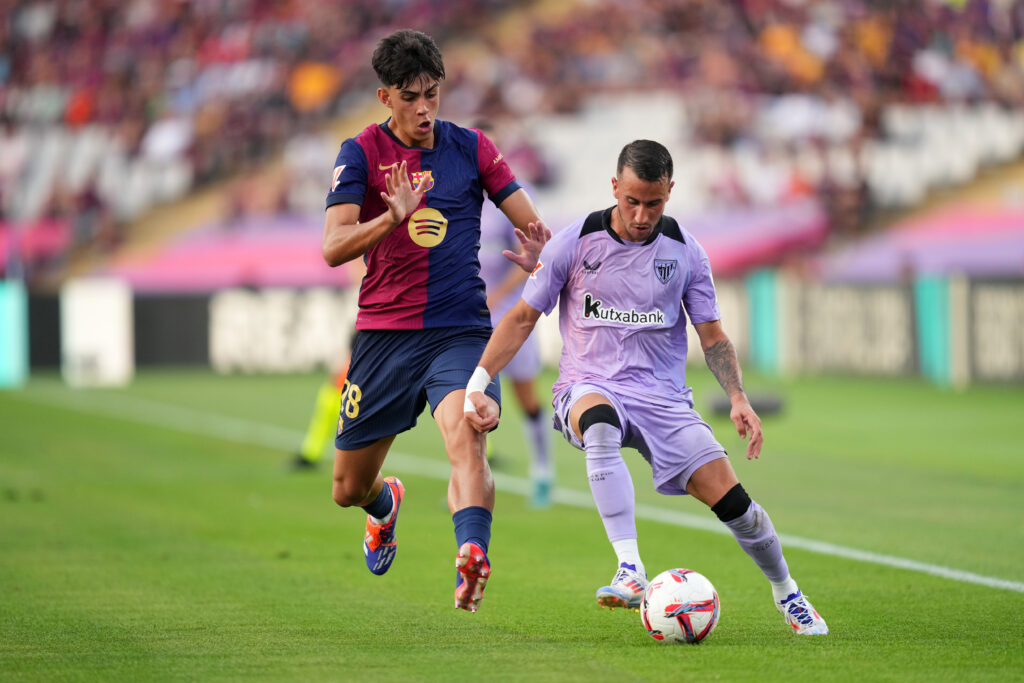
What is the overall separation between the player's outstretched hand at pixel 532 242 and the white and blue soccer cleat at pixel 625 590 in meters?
1.24

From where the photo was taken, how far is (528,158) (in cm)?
2980

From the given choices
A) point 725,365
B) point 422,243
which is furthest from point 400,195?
point 725,365

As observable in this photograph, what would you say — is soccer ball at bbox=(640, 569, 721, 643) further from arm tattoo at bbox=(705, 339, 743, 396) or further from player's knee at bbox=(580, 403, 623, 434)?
arm tattoo at bbox=(705, 339, 743, 396)

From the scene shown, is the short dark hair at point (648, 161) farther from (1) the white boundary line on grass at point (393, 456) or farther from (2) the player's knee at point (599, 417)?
(1) the white boundary line on grass at point (393, 456)

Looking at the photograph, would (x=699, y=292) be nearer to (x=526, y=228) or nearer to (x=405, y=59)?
(x=526, y=228)

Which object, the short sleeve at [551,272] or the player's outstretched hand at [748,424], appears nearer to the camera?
the player's outstretched hand at [748,424]

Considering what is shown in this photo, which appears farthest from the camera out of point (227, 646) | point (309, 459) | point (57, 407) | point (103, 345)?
point (103, 345)

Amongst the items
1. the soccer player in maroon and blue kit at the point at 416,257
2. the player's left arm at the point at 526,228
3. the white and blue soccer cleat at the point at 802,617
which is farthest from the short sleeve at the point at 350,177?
the white and blue soccer cleat at the point at 802,617

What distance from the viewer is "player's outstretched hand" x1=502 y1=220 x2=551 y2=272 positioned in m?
6.06

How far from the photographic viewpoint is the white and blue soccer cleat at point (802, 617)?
5543 millimetres

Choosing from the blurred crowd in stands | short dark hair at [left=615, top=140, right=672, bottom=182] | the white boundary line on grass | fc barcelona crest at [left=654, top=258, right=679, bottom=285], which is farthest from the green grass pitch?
the blurred crowd in stands

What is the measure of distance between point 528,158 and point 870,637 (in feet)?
81.2

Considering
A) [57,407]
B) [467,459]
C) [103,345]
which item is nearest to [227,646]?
[467,459]

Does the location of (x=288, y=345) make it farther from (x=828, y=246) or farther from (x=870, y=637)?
(x=870, y=637)
